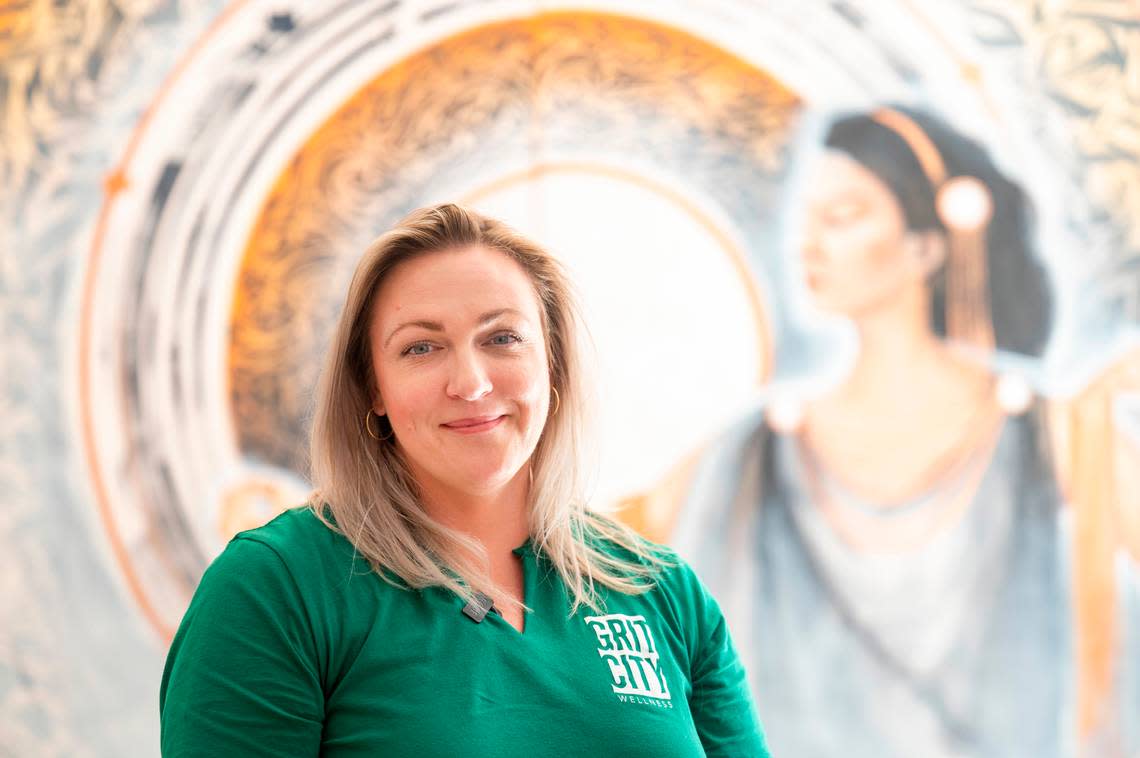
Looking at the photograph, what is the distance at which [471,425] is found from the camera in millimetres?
1496

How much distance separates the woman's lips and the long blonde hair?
0.11 m

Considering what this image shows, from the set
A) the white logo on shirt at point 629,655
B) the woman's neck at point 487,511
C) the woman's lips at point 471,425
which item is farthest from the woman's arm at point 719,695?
the woman's lips at point 471,425

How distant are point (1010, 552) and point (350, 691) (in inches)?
95.4

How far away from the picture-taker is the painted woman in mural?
10.8ft

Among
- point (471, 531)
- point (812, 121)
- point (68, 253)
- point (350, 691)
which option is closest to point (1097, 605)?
point (812, 121)

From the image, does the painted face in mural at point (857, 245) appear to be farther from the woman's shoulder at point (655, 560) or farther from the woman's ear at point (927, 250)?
the woman's shoulder at point (655, 560)

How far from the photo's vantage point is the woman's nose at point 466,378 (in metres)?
1.47

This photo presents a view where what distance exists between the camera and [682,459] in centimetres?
334

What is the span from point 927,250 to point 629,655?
214 centimetres

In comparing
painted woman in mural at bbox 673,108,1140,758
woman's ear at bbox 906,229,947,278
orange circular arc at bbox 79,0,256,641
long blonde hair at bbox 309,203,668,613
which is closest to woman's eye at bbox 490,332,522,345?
long blonde hair at bbox 309,203,668,613

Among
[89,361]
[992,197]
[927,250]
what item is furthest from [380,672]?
[992,197]

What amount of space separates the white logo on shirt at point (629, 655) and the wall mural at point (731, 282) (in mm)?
1757

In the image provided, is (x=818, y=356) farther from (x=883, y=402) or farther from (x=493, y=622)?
(x=493, y=622)

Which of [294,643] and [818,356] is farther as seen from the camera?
[818,356]
